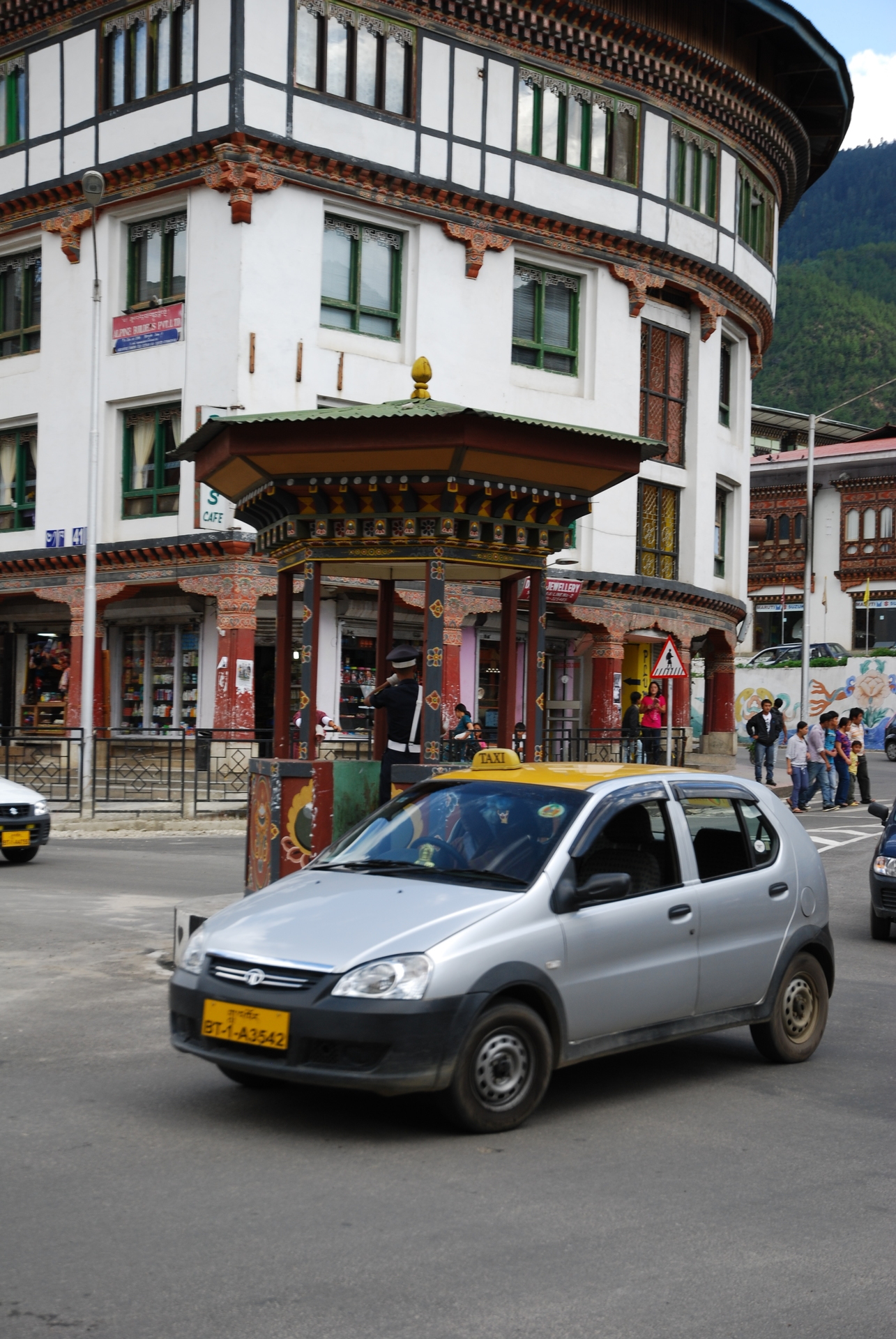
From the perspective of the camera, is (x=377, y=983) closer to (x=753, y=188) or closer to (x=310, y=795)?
(x=310, y=795)

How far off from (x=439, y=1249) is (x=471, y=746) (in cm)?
879

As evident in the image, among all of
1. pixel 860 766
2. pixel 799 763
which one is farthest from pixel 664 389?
pixel 799 763

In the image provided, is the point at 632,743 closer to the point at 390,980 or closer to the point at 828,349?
the point at 390,980

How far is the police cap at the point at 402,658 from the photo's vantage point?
37.9 feet

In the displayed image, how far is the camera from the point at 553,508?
12055 millimetres

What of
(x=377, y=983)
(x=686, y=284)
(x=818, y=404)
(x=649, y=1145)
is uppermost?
(x=818, y=404)

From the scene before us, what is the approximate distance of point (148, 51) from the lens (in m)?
28.7

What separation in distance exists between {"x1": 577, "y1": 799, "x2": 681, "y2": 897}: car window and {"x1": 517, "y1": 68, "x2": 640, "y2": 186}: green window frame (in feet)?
87.0

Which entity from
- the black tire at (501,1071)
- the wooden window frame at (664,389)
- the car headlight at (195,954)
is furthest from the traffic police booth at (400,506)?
the wooden window frame at (664,389)

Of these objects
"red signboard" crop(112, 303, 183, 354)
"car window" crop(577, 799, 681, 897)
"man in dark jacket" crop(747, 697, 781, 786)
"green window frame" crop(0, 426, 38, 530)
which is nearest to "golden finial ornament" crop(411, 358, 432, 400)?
"car window" crop(577, 799, 681, 897)

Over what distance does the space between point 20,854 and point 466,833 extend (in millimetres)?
11140

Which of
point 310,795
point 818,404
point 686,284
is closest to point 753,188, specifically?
point 686,284

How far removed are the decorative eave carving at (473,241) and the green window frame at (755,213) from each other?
8159 millimetres

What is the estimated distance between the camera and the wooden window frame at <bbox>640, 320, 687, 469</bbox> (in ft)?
113
